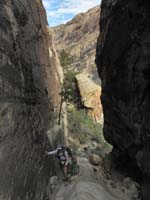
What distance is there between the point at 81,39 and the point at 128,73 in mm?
57650

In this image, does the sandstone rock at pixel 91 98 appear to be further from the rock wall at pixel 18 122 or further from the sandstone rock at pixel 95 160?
the rock wall at pixel 18 122

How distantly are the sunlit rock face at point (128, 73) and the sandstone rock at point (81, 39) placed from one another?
115 feet

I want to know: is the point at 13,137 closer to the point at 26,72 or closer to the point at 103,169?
the point at 26,72

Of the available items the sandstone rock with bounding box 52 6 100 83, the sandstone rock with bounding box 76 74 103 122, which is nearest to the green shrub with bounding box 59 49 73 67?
the sandstone rock with bounding box 76 74 103 122

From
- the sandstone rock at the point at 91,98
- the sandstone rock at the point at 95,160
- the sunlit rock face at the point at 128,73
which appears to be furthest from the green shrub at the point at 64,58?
the sunlit rock face at the point at 128,73

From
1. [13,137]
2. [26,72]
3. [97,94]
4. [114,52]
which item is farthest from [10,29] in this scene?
[97,94]

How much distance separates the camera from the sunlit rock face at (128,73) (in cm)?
1676

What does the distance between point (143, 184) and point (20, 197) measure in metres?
8.09

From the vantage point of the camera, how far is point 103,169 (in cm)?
2331

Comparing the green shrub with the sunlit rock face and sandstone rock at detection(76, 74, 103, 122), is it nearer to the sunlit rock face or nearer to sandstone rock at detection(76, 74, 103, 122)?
sandstone rock at detection(76, 74, 103, 122)

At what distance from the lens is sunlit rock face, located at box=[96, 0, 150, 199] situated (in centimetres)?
1676

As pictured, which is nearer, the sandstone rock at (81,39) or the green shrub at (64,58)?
the green shrub at (64,58)

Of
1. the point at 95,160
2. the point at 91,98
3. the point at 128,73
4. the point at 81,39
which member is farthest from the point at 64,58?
the point at 81,39

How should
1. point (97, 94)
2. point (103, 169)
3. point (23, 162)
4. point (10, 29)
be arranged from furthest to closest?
point (97, 94)
point (103, 169)
point (10, 29)
point (23, 162)
